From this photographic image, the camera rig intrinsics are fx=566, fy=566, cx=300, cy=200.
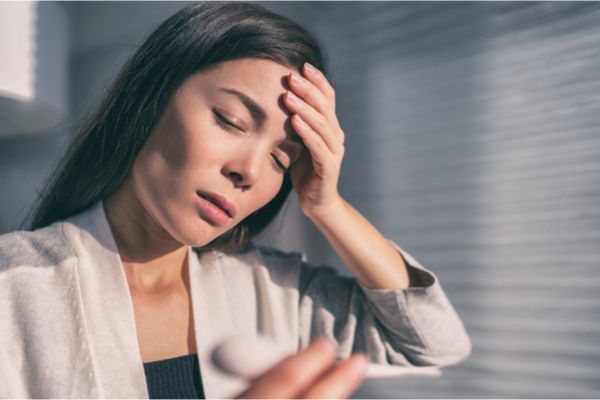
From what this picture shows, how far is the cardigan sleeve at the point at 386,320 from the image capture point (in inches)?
38.2

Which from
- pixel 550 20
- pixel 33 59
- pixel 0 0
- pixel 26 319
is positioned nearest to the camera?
pixel 26 319

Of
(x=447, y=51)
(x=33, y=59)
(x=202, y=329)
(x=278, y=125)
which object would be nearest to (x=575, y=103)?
(x=447, y=51)

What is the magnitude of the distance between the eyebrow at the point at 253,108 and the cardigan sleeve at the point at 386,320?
363 millimetres

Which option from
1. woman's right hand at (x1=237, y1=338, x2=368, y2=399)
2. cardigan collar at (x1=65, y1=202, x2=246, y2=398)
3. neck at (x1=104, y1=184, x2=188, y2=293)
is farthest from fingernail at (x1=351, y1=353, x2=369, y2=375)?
neck at (x1=104, y1=184, x2=188, y2=293)

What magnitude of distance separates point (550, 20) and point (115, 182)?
0.89 meters

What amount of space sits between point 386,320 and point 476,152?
Result: 0.44 m

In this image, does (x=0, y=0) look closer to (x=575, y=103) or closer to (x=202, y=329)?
(x=202, y=329)

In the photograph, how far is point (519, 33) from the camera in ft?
3.84

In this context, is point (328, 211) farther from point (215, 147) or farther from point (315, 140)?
point (215, 147)

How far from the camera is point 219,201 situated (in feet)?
2.69

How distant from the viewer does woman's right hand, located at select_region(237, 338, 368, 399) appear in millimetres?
443

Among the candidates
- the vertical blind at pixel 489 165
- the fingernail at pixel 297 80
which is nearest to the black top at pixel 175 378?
the fingernail at pixel 297 80

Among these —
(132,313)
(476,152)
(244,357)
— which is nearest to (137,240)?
(132,313)

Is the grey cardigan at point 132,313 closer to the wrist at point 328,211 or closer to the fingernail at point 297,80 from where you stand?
the wrist at point 328,211
